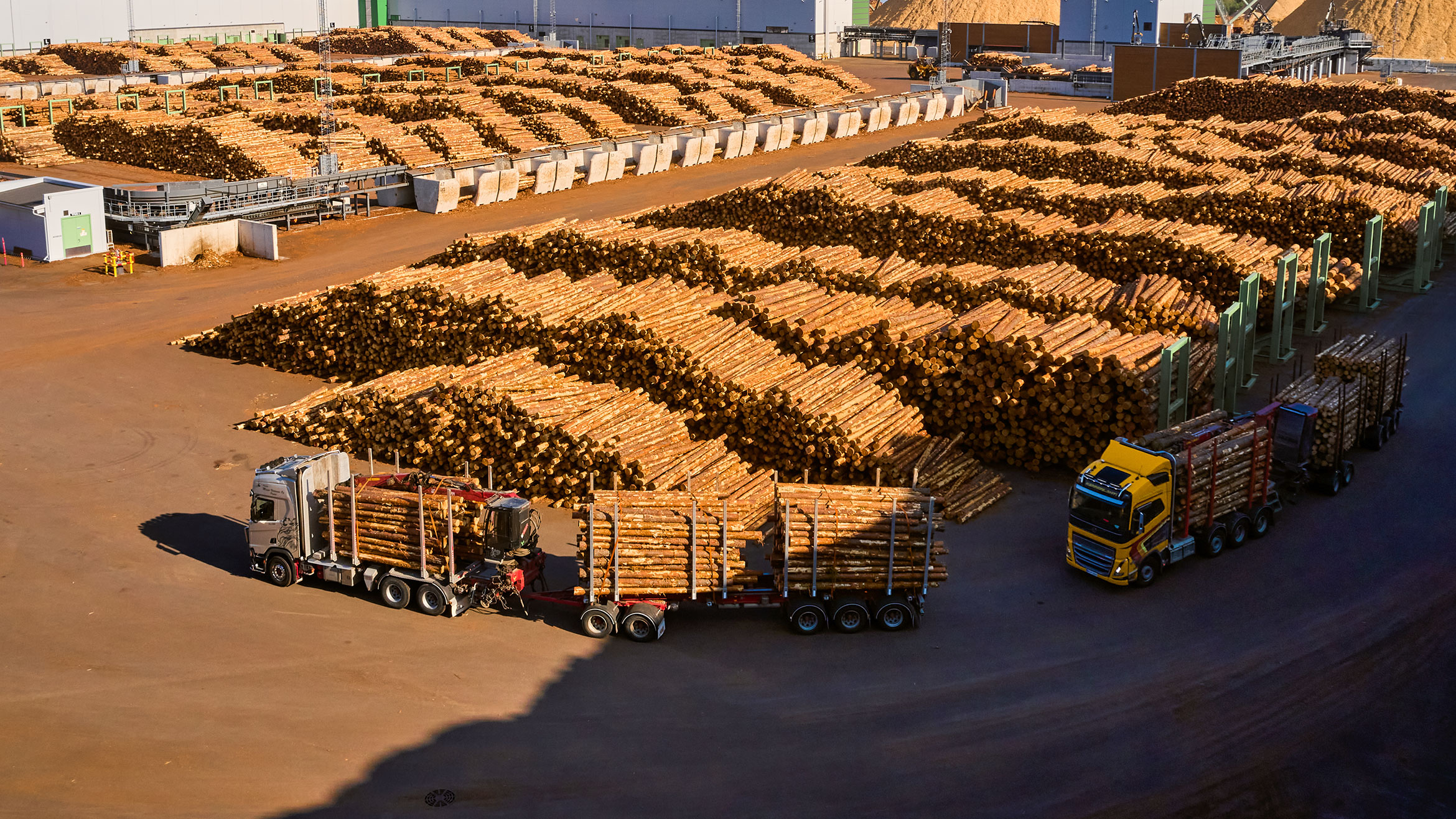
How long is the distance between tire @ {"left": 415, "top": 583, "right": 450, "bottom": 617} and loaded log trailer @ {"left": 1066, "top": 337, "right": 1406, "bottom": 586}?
→ 861 centimetres

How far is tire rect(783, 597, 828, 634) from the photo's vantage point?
57.0ft

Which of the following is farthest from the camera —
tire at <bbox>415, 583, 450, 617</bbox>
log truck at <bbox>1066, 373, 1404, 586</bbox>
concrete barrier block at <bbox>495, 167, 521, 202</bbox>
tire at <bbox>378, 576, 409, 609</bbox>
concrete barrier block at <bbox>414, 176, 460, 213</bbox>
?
concrete barrier block at <bbox>495, 167, 521, 202</bbox>

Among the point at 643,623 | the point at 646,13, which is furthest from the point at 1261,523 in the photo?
the point at 646,13

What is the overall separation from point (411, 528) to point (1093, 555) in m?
9.29

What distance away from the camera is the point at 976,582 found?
1912 cm

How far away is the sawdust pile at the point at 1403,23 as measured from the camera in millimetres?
133125

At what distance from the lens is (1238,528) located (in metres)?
20.0

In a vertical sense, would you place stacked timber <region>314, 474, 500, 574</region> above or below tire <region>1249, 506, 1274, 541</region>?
above

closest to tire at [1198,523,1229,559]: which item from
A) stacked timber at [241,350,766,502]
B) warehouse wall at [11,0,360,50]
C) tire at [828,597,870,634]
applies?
tire at [828,597,870,634]

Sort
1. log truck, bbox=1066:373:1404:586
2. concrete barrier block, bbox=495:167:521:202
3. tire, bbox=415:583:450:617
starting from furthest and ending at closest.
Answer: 1. concrete barrier block, bbox=495:167:521:202
2. log truck, bbox=1066:373:1404:586
3. tire, bbox=415:583:450:617

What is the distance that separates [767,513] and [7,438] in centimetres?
1400

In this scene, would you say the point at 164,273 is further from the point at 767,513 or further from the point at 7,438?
the point at 767,513

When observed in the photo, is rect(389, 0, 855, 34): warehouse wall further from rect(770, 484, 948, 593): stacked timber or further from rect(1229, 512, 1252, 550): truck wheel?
rect(770, 484, 948, 593): stacked timber

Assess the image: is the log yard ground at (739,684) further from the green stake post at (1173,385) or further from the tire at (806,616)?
the green stake post at (1173,385)
